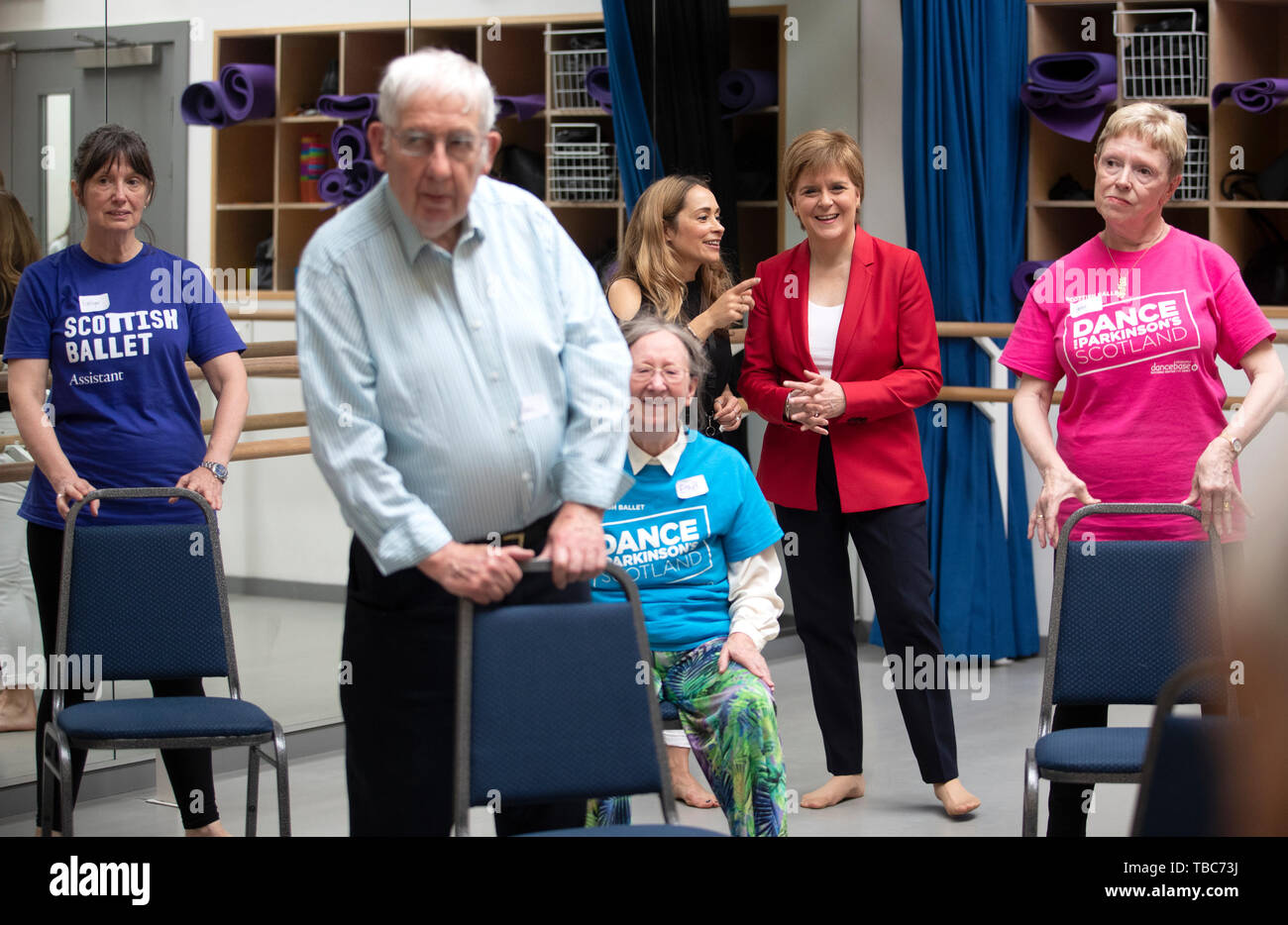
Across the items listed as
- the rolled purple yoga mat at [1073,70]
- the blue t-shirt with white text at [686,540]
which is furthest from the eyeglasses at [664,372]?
the rolled purple yoga mat at [1073,70]

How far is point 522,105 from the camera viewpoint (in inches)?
Answer: 165

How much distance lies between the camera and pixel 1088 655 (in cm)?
250

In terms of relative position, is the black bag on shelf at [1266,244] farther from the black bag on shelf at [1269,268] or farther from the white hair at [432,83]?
the white hair at [432,83]

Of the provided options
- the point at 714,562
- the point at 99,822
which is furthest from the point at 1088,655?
the point at 99,822

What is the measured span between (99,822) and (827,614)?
176cm

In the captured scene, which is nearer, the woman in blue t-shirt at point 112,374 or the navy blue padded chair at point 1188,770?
the navy blue padded chair at point 1188,770

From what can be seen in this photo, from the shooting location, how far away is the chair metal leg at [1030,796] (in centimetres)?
227

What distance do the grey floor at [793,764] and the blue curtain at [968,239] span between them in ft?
1.09

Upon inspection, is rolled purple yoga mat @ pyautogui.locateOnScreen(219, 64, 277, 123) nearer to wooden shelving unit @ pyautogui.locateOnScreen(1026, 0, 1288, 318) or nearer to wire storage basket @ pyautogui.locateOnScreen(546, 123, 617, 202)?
wire storage basket @ pyautogui.locateOnScreen(546, 123, 617, 202)

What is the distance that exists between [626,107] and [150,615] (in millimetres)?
2320

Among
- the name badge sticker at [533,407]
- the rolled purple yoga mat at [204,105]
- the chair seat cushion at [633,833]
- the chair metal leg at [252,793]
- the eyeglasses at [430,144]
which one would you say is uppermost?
the rolled purple yoga mat at [204,105]

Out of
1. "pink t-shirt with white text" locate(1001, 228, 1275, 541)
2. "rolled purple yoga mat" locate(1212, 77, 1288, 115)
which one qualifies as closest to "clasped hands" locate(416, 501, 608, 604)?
"pink t-shirt with white text" locate(1001, 228, 1275, 541)

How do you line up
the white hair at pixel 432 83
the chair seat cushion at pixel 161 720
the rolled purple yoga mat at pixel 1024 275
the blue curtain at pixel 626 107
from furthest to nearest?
the rolled purple yoga mat at pixel 1024 275, the blue curtain at pixel 626 107, the chair seat cushion at pixel 161 720, the white hair at pixel 432 83

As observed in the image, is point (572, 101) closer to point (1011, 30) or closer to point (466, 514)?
point (1011, 30)
